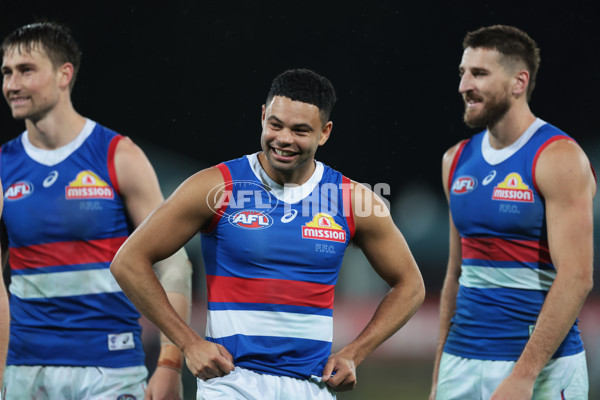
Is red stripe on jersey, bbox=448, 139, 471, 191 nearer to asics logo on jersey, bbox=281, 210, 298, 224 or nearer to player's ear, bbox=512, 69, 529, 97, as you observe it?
player's ear, bbox=512, 69, 529, 97

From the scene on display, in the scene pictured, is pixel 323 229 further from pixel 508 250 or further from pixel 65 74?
pixel 65 74

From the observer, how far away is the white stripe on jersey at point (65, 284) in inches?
131

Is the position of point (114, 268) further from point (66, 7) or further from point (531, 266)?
point (66, 7)

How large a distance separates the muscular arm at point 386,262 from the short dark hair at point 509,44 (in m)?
1.16

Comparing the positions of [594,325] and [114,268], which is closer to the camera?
[114,268]

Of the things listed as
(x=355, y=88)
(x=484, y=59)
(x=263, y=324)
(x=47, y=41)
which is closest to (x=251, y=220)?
(x=263, y=324)

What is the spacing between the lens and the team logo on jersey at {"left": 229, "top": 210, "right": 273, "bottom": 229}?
2.68m

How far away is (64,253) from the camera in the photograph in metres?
3.37

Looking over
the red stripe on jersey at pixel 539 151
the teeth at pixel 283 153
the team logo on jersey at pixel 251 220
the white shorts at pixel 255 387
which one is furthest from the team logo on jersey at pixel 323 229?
the red stripe on jersey at pixel 539 151

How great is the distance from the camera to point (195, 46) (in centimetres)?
731

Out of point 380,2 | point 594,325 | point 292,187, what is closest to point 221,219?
point 292,187

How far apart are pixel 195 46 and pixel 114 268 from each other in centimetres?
497

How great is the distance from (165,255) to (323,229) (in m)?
0.53

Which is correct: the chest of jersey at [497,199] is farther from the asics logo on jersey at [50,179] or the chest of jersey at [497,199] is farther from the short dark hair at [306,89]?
the asics logo on jersey at [50,179]
